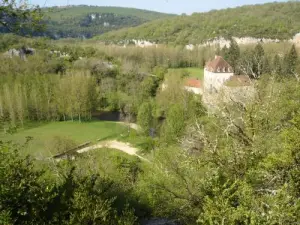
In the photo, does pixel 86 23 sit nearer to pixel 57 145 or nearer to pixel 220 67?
pixel 220 67

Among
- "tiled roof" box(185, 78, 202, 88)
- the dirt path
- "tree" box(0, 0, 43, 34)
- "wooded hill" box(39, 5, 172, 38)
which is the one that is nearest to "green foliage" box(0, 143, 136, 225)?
"tree" box(0, 0, 43, 34)

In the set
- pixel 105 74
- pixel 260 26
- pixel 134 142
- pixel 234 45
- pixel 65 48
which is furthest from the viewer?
pixel 260 26

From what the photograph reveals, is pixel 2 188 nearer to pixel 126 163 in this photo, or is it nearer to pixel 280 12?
pixel 126 163

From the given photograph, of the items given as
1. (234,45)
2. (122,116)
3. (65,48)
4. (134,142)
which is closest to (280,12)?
(234,45)

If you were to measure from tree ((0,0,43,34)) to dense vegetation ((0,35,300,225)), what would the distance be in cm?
139

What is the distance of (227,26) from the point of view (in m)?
84.8

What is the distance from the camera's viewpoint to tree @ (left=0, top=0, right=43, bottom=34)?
4.81 m

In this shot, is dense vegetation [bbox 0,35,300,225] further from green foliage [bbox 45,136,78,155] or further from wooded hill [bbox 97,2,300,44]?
wooded hill [bbox 97,2,300,44]

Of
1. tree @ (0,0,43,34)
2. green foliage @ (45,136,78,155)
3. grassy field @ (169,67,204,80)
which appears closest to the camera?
tree @ (0,0,43,34)

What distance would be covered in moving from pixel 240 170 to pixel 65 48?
49092 mm

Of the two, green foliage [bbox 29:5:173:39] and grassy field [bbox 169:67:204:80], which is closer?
grassy field [bbox 169:67:204:80]

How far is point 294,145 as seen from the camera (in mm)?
6129

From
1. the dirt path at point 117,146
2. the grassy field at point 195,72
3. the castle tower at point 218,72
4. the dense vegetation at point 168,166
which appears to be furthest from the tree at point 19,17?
the grassy field at point 195,72

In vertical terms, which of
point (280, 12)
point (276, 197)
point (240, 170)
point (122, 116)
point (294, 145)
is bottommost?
point (122, 116)
